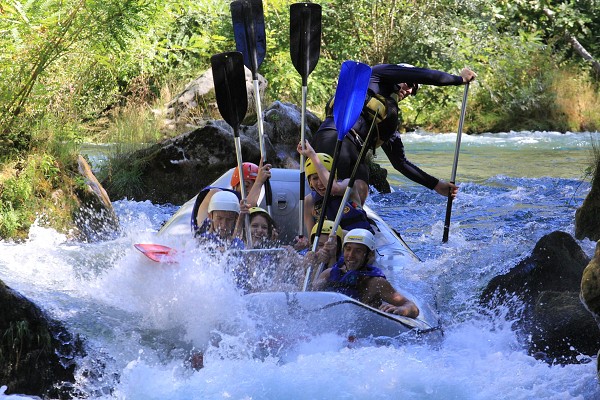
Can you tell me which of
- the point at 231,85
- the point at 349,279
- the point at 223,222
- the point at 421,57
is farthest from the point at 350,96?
the point at 421,57

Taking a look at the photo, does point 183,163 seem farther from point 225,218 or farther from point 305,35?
point 225,218

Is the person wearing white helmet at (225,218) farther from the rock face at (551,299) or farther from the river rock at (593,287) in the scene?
the river rock at (593,287)

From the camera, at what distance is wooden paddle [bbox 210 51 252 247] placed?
4.89 m

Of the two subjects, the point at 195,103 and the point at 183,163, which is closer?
the point at 183,163

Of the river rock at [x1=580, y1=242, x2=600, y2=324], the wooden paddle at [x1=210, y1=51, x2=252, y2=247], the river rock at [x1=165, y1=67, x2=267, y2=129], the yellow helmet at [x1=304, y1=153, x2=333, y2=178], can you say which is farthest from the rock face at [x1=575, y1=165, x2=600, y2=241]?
the river rock at [x1=165, y1=67, x2=267, y2=129]

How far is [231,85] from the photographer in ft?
16.4

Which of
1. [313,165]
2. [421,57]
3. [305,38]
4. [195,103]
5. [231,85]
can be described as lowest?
[195,103]

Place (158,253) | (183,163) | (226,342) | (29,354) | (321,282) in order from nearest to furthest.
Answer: (29,354) → (226,342) → (158,253) → (321,282) → (183,163)

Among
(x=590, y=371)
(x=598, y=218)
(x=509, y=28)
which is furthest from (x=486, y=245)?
(x=509, y=28)

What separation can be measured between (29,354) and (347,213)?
79.4 inches

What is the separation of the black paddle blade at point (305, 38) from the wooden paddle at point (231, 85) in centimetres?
50

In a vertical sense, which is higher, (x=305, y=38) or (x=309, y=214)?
(x=305, y=38)

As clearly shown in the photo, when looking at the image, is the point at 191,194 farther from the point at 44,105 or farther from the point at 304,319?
the point at 304,319

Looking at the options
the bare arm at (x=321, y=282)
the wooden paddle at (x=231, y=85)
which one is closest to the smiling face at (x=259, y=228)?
the wooden paddle at (x=231, y=85)
